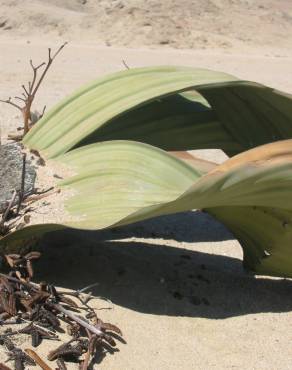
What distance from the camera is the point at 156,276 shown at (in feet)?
6.59

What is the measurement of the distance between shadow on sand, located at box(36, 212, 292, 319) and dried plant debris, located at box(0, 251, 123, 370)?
152 mm

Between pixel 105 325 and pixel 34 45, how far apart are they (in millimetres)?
6258

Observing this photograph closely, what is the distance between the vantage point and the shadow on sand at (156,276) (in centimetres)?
186

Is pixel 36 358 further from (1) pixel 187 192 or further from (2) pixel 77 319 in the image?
(1) pixel 187 192

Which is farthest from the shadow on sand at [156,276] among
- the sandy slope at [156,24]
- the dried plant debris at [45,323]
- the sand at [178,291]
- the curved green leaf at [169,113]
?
the sandy slope at [156,24]

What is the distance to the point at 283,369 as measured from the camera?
5.43 ft

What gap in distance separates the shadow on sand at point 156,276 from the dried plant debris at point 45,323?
15 cm

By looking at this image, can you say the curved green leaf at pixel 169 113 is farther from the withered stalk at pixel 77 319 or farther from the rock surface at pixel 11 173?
the withered stalk at pixel 77 319

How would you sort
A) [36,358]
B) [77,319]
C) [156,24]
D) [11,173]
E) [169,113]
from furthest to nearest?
[156,24], [169,113], [11,173], [77,319], [36,358]

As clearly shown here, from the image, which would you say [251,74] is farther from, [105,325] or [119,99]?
[105,325]

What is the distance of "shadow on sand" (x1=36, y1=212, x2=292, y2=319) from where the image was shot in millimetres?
1864

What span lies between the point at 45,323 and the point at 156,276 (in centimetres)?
46

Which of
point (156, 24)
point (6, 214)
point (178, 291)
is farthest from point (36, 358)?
point (156, 24)

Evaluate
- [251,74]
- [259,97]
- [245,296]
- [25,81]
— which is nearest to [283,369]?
[245,296]
